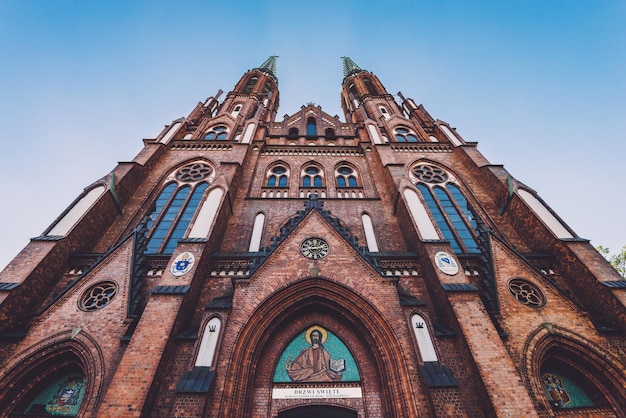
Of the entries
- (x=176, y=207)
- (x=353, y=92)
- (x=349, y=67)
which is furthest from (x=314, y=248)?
(x=349, y=67)

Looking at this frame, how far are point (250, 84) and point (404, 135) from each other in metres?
16.5

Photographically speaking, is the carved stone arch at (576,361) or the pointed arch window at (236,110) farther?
the pointed arch window at (236,110)

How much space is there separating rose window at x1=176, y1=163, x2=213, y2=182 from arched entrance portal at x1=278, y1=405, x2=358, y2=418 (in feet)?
36.4

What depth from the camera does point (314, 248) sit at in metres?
9.28

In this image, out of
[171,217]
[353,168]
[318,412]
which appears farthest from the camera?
[353,168]

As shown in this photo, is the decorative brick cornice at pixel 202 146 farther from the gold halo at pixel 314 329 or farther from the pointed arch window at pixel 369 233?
the gold halo at pixel 314 329

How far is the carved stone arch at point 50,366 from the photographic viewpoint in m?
6.94

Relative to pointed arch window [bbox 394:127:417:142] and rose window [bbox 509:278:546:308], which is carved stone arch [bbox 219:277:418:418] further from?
pointed arch window [bbox 394:127:417:142]

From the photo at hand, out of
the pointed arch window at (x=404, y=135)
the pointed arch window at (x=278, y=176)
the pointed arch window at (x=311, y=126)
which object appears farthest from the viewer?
the pointed arch window at (x=311, y=126)

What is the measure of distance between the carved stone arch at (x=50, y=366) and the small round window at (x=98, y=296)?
0.77 m

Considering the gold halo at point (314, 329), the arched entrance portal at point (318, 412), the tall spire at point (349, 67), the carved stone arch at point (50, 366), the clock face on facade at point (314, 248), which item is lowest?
the arched entrance portal at point (318, 412)

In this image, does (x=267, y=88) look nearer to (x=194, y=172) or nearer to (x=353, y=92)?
(x=353, y=92)

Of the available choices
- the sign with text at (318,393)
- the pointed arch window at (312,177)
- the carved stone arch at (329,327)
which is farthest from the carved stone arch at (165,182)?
the sign with text at (318,393)

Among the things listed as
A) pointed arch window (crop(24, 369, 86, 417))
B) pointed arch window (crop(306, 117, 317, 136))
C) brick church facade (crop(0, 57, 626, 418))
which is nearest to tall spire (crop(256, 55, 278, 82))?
pointed arch window (crop(306, 117, 317, 136))
